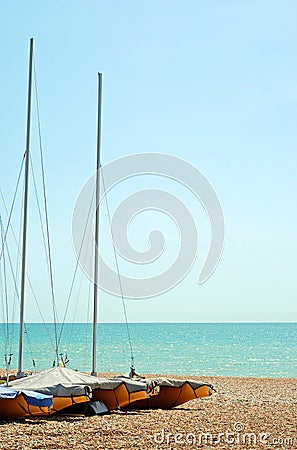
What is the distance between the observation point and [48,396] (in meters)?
15.0

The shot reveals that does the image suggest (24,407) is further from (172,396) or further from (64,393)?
(172,396)

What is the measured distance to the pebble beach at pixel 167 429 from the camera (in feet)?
42.8

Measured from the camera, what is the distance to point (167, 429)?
14.7 metres

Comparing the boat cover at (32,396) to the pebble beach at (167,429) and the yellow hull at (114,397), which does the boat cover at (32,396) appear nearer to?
the pebble beach at (167,429)

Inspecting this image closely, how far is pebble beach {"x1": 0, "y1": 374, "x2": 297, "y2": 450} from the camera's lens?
513 inches

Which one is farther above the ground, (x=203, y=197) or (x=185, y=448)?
(x=203, y=197)

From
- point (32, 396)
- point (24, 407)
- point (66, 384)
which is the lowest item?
point (24, 407)

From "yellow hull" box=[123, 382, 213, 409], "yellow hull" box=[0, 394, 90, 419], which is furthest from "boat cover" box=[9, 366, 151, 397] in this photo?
"yellow hull" box=[123, 382, 213, 409]

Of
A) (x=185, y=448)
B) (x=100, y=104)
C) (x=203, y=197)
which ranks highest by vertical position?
(x=100, y=104)

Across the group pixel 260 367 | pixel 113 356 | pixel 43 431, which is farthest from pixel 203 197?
pixel 113 356

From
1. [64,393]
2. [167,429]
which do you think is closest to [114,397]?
[64,393]

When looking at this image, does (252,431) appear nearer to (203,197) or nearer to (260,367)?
(203,197)

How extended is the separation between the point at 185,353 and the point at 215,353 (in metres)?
2.80

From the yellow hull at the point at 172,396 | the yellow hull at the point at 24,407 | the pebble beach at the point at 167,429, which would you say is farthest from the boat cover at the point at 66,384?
the yellow hull at the point at 172,396
